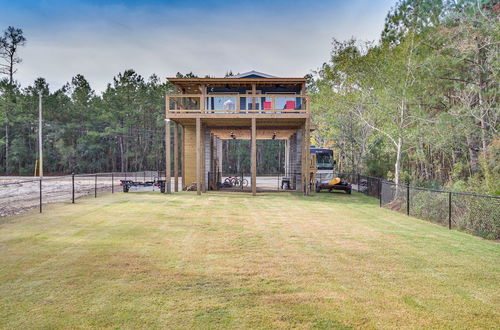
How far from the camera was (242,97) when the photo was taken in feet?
62.6

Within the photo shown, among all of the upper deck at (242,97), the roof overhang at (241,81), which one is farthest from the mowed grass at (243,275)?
the roof overhang at (241,81)

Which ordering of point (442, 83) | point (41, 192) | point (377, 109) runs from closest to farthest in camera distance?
point (41, 192)
point (442, 83)
point (377, 109)

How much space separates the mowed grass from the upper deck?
29.4 ft

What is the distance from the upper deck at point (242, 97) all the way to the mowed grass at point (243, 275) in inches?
352

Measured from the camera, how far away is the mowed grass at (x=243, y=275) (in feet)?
10.7

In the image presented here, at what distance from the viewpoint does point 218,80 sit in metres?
16.7

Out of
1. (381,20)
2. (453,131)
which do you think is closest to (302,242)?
(453,131)

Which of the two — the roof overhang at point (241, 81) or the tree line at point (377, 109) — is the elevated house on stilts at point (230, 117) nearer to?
the roof overhang at point (241, 81)

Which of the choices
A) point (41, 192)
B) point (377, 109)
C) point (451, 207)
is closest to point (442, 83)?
point (377, 109)

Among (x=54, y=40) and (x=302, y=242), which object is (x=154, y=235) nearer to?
(x=302, y=242)

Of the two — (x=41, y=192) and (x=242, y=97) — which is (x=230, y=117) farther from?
(x=41, y=192)

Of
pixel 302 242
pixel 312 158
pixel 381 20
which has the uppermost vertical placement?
pixel 381 20

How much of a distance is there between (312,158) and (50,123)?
45575 millimetres

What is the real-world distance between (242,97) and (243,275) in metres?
15.7
